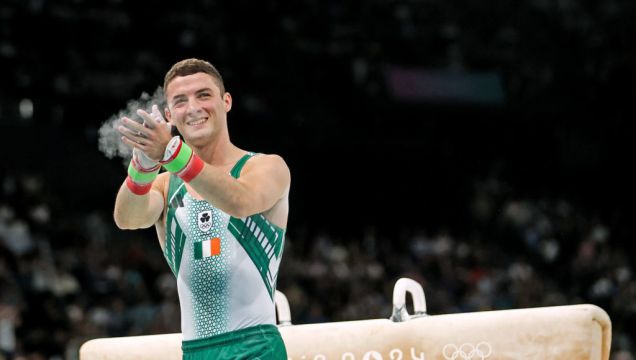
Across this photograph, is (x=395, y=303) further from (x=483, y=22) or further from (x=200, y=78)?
(x=483, y=22)

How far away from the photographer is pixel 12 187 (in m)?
14.9

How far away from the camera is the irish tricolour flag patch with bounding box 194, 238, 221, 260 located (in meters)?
4.23

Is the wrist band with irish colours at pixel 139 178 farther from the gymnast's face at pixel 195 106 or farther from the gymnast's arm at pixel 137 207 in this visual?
the gymnast's face at pixel 195 106

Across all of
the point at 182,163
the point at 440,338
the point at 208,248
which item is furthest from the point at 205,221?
the point at 440,338

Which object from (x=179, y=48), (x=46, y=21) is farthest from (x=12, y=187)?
(x=179, y=48)

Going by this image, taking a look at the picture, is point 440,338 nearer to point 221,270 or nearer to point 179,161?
point 221,270

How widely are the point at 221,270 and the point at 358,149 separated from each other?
49.0 feet

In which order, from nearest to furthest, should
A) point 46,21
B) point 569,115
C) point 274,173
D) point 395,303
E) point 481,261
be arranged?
point 274,173 < point 395,303 < point 46,21 < point 481,261 < point 569,115

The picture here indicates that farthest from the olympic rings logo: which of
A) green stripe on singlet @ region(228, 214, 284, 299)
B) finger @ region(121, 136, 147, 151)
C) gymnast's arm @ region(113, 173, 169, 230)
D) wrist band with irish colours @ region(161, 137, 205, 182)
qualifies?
finger @ region(121, 136, 147, 151)

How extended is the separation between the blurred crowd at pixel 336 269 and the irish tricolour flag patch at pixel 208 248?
309 inches

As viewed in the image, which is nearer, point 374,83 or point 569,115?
point 374,83

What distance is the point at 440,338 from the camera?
5.48m

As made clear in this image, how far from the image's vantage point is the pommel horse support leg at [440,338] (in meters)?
5.25

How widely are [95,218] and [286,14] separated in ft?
20.8
